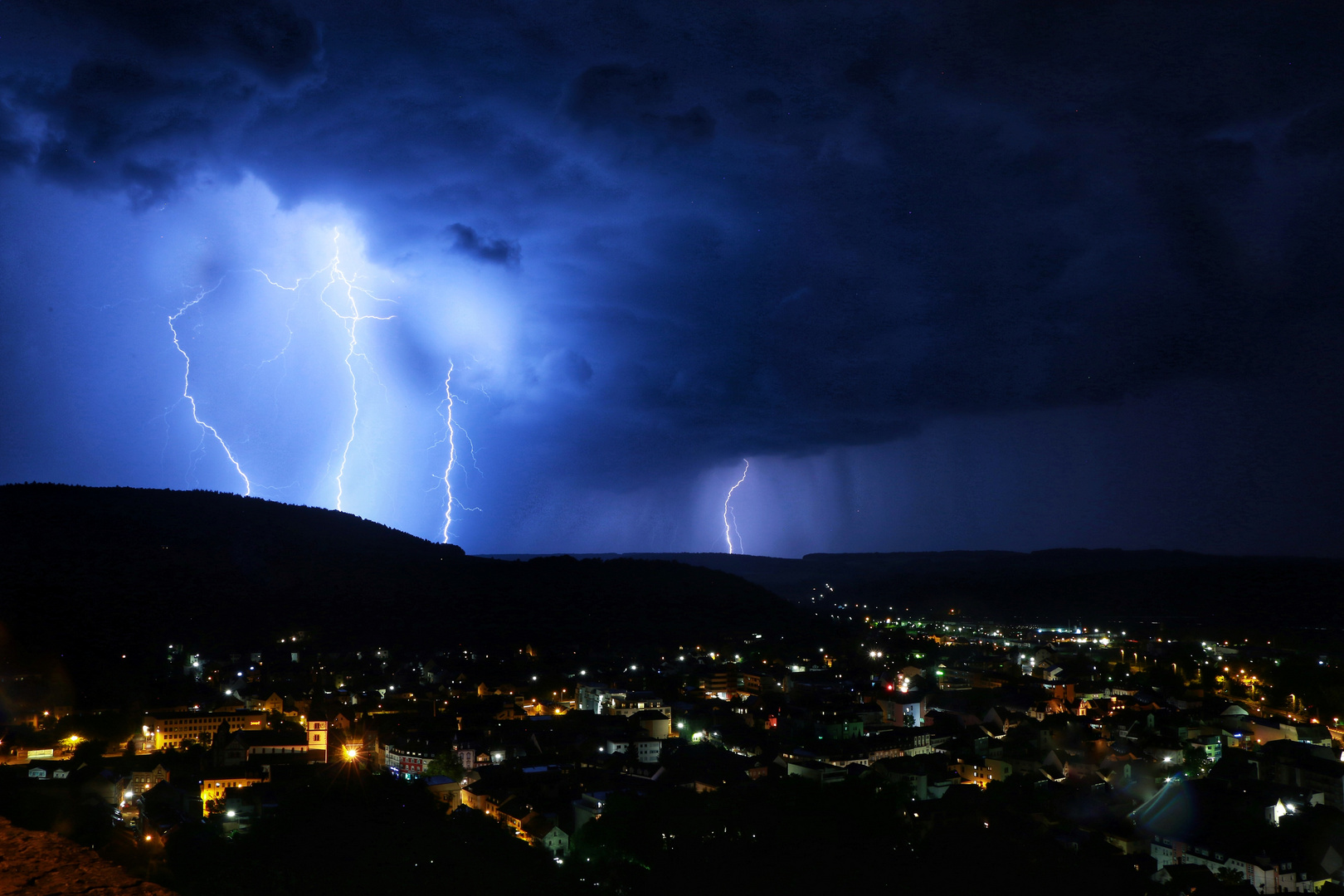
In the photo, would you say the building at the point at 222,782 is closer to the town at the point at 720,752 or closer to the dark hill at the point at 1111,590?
the town at the point at 720,752

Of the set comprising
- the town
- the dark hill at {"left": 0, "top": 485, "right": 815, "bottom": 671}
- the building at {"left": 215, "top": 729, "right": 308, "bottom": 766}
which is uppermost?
the dark hill at {"left": 0, "top": 485, "right": 815, "bottom": 671}

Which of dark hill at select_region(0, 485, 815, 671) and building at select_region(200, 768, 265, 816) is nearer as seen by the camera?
building at select_region(200, 768, 265, 816)

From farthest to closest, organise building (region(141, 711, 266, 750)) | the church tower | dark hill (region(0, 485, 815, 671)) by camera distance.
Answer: dark hill (region(0, 485, 815, 671)) → building (region(141, 711, 266, 750)) → the church tower

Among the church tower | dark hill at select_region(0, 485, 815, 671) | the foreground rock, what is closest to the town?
the church tower

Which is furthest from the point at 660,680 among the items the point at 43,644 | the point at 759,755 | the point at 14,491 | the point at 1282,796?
the point at 14,491

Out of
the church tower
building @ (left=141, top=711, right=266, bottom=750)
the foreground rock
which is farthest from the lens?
building @ (left=141, top=711, right=266, bottom=750)

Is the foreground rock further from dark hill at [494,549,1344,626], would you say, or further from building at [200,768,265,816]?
dark hill at [494,549,1344,626]

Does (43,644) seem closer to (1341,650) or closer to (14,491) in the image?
(14,491)
